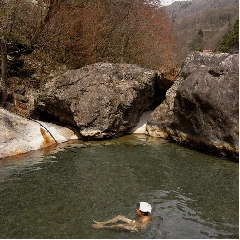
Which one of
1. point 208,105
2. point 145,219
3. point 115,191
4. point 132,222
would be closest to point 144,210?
point 145,219

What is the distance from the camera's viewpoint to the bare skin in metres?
6.60

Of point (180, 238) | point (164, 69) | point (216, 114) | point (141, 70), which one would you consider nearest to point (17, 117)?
point (141, 70)

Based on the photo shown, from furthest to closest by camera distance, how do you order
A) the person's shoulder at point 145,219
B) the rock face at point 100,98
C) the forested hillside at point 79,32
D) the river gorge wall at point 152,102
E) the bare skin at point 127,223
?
the forested hillside at point 79,32 < the rock face at point 100,98 < the river gorge wall at point 152,102 < the person's shoulder at point 145,219 < the bare skin at point 127,223

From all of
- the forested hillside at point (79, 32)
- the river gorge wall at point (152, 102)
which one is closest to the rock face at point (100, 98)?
the river gorge wall at point (152, 102)

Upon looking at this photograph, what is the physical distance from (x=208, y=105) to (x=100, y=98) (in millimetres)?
5251

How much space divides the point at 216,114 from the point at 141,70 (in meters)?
5.51

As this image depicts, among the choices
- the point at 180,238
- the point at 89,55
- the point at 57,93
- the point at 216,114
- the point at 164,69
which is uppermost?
the point at 89,55

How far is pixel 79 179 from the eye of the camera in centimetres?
971

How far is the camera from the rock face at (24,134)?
12.4 meters

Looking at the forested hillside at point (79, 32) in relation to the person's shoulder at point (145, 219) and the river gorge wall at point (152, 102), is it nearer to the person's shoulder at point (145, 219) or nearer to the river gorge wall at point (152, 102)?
the river gorge wall at point (152, 102)

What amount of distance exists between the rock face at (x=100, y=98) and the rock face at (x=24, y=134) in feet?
3.13

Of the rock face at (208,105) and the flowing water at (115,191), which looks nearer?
the flowing water at (115,191)

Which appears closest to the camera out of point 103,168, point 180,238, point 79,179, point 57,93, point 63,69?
point 180,238

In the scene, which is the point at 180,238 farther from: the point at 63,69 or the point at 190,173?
the point at 63,69
